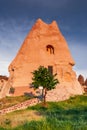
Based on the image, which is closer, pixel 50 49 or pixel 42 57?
pixel 42 57

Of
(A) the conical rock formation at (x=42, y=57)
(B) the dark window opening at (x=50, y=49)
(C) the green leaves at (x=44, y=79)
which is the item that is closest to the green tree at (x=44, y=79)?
(C) the green leaves at (x=44, y=79)

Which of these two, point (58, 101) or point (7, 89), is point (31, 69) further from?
point (58, 101)

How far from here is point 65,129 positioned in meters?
16.5

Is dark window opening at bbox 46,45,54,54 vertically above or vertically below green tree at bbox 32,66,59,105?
above

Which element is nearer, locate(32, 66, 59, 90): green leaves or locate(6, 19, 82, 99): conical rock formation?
locate(32, 66, 59, 90): green leaves

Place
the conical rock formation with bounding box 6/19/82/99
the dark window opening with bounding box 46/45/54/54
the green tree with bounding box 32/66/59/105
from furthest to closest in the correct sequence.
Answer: the dark window opening with bounding box 46/45/54/54 < the conical rock formation with bounding box 6/19/82/99 < the green tree with bounding box 32/66/59/105

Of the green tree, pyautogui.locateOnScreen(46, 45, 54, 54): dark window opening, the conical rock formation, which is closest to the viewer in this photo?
the green tree

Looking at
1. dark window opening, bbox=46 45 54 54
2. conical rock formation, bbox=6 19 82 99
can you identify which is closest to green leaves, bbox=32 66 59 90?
conical rock formation, bbox=6 19 82 99

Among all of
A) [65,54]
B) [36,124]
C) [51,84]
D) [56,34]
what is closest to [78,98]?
A: [51,84]

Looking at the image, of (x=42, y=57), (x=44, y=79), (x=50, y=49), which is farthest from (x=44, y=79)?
(x=50, y=49)

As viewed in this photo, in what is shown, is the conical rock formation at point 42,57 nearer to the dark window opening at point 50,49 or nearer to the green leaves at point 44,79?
the dark window opening at point 50,49

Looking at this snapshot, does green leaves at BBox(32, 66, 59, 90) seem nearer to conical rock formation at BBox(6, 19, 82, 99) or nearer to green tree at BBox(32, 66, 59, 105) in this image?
green tree at BBox(32, 66, 59, 105)

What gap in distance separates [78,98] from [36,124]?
1716 inches

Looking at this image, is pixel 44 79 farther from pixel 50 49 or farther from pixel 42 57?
pixel 50 49
